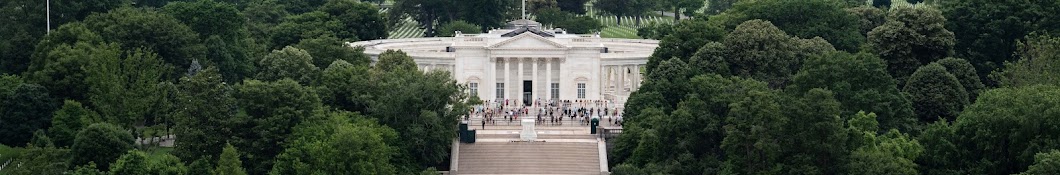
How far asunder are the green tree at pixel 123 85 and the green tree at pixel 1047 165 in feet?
160

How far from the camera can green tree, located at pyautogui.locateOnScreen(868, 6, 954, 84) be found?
6083 inches

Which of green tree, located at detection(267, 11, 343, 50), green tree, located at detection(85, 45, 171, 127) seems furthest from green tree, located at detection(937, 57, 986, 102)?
green tree, located at detection(267, 11, 343, 50)

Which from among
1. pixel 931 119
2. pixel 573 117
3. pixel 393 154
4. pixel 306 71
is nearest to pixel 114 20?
pixel 306 71

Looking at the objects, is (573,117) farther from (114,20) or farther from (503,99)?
(114,20)

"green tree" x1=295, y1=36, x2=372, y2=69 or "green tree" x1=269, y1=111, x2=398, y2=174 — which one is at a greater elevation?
"green tree" x1=295, y1=36, x2=372, y2=69

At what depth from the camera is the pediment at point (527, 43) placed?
16675 centimetres

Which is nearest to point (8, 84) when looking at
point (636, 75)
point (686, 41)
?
point (686, 41)

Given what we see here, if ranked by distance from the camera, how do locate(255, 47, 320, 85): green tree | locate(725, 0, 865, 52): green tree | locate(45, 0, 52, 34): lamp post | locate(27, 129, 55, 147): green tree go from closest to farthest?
locate(27, 129, 55, 147): green tree, locate(255, 47, 320, 85): green tree, locate(45, 0, 52, 34): lamp post, locate(725, 0, 865, 52): green tree

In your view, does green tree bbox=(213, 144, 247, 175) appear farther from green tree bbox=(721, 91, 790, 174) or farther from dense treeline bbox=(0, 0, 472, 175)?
green tree bbox=(721, 91, 790, 174)

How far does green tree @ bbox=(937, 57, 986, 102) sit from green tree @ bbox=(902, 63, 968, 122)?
295 centimetres

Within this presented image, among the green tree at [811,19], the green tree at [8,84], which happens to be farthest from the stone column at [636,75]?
the green tree at [8,84]

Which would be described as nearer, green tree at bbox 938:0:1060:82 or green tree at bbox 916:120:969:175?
green tree at bbox 916:120:969:175

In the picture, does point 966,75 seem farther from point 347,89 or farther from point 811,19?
point 347,89

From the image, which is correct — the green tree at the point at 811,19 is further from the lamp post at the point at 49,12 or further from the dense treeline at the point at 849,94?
the lamp post at the point at 49,12
